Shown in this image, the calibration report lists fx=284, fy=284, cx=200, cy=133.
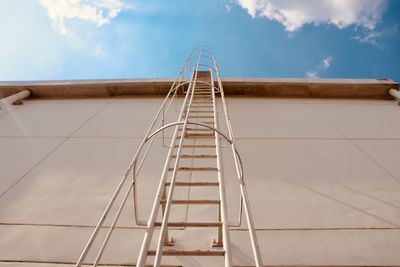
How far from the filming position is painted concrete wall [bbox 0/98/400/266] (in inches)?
112

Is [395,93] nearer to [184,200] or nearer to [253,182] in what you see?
[253,182]

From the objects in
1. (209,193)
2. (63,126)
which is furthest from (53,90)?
(209,193)

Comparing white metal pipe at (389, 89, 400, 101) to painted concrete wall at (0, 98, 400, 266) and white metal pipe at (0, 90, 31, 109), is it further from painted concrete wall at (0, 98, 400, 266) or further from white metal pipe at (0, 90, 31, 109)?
white metal pipe at (0, 90, 31, 109)

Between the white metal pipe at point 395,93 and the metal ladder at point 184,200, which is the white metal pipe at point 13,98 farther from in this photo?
the white metal pipe at point 395,93

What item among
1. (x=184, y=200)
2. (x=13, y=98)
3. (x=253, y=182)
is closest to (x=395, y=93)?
(x=253, y=182)

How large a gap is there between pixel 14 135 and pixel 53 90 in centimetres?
240

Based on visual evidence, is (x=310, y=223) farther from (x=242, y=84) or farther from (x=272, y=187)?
(x=242, y=84)

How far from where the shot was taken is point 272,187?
3736 mm

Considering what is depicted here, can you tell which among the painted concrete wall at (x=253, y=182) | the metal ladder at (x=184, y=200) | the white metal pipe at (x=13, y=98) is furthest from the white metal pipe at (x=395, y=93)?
the white metal pipe at (x=13, y=98)

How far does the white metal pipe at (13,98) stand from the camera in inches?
254

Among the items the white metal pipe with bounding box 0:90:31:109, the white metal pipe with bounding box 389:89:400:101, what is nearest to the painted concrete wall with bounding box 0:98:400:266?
the white metal pipe with bounding box 0:90:31:109

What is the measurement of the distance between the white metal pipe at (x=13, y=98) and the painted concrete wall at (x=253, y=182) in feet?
0.75

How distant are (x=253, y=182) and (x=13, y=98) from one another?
6113mm

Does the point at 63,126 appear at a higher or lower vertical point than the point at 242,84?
lower
